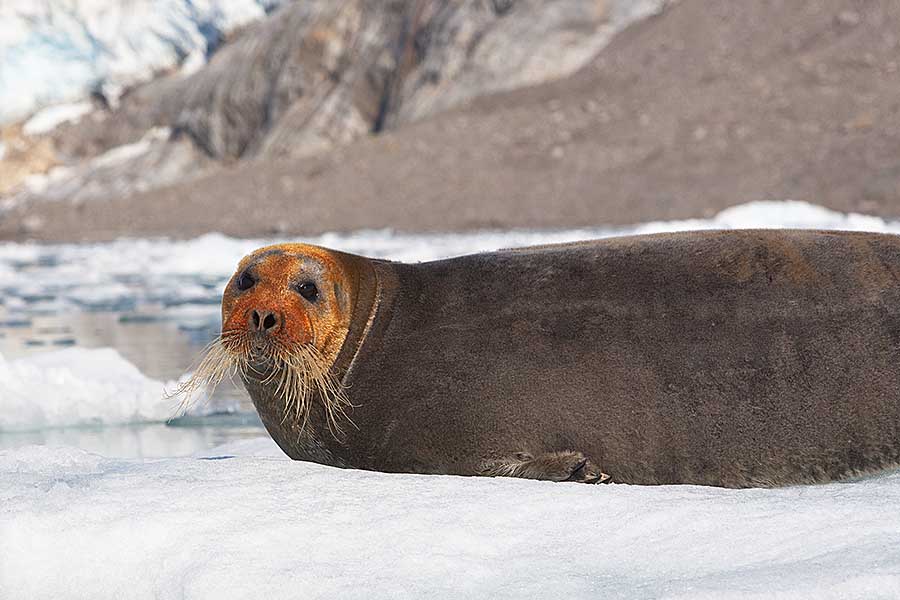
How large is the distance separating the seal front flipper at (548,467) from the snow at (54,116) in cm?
3799

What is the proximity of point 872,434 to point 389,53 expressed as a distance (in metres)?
29.6

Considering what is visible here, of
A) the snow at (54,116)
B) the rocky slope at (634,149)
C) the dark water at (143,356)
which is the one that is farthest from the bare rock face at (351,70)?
the dark water at (143,356)

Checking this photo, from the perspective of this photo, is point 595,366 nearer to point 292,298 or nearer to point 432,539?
point 292,298

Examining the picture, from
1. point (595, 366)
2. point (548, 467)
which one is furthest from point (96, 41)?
point (548, 467)

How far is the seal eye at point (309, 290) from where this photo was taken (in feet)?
10.7

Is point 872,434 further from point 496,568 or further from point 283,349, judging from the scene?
point 283,349

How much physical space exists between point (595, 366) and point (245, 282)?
96 centimetres

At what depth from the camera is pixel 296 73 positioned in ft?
109

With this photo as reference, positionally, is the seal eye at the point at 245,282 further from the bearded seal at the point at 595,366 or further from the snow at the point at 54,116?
the snow at the point at 54,116

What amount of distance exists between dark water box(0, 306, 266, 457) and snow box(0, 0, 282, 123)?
25.4 m

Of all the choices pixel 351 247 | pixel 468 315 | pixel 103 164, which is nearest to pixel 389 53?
pixel 103 164

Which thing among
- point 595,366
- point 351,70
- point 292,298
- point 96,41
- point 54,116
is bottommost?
point 595,366

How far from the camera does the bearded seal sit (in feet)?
10.5

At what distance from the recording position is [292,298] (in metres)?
3.23
